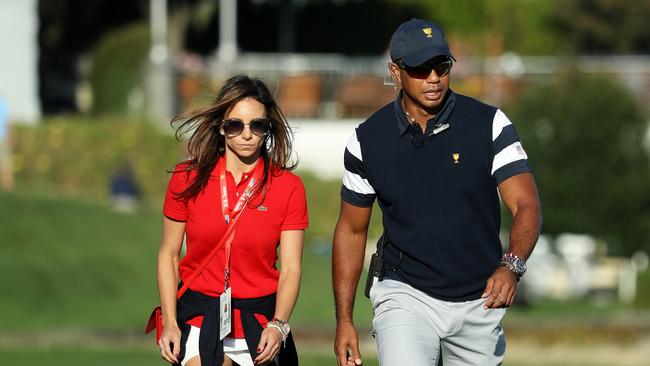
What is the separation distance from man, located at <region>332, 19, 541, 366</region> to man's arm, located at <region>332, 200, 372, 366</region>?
0.05 feet

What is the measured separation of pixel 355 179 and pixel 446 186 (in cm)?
50

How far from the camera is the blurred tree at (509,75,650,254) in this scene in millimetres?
36844

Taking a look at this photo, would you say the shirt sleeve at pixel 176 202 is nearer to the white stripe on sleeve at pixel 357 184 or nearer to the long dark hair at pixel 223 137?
the long dark hair at pixel 223 137

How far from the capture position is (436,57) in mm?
7062

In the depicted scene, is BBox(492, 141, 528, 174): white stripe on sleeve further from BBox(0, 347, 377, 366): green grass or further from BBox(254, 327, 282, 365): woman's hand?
BBox(0, 347, 377, 366): green grass

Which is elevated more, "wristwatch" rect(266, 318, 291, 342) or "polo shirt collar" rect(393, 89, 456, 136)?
"polo shirt collar" rect(393, 89, 456, 136)

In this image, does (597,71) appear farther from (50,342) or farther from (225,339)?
(225,339)

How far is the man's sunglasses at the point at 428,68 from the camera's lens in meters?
7.11

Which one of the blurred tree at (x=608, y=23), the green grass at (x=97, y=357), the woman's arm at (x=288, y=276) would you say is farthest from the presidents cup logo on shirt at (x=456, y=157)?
the blurred tree at (x=608, y=23)

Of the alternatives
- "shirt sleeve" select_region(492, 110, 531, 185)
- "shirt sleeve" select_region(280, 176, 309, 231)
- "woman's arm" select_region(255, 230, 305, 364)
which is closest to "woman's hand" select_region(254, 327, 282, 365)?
"woman's arm" select_region(255, 230, 305, 364)

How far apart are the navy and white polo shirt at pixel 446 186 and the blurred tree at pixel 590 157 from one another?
29.9 metres

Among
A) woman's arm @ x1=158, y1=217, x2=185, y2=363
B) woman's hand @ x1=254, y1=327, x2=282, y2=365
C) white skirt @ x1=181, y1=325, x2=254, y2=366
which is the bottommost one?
white skirt @ x1=181, y1=325, x2=254, y2=366

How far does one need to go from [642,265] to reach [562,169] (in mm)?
2917

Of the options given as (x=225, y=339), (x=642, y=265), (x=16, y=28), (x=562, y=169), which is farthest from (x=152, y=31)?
(x=225, y=339)
